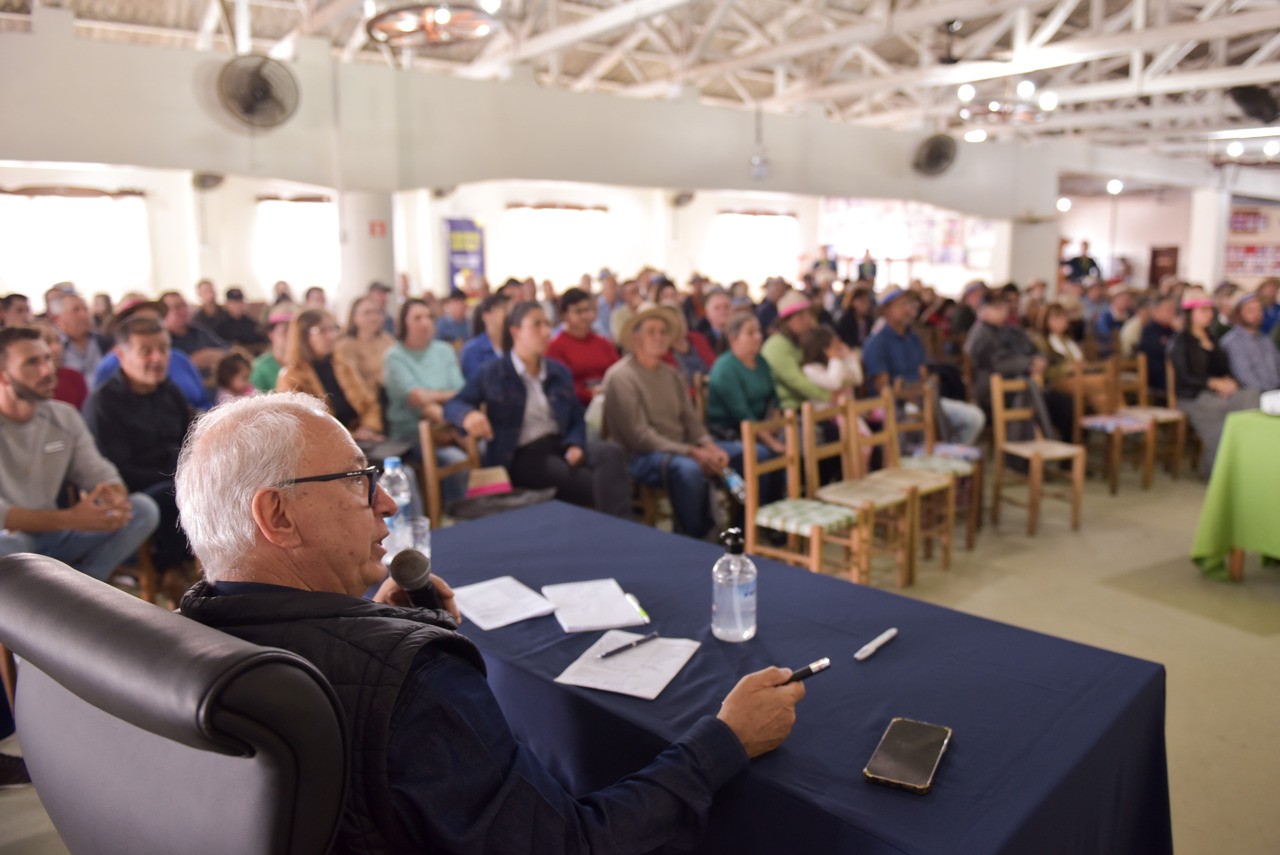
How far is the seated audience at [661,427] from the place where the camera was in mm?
3762

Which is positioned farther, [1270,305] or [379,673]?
[1270,305]

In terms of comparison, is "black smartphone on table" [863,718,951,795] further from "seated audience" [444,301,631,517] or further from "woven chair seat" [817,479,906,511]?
"seated audience" [444,301,631,517]

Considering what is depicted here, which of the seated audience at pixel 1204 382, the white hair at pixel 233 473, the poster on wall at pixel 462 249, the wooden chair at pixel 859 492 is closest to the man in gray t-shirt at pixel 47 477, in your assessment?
the white hair at pixel 233 473

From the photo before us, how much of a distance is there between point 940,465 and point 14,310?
540cm

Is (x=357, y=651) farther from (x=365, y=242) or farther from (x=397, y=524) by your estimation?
(x=365, y=242)

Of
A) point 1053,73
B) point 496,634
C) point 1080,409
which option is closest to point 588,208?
point 1053,73

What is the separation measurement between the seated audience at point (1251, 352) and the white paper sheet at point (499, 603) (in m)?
5.51

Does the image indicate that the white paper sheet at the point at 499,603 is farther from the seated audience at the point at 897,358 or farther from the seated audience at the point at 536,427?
the seated audience at the point at 897,358

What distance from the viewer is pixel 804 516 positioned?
3205mm

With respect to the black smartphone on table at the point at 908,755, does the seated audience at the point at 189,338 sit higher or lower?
higher

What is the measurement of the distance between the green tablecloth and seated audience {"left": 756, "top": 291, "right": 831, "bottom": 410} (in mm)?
1805

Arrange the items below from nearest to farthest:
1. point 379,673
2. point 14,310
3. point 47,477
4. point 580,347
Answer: point 379,673, point 47,477, point 580,347, point 14,310

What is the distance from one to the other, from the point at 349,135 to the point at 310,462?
22.3 ft

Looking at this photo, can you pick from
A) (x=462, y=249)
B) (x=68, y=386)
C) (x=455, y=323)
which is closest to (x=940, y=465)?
(x=68, y=386)
